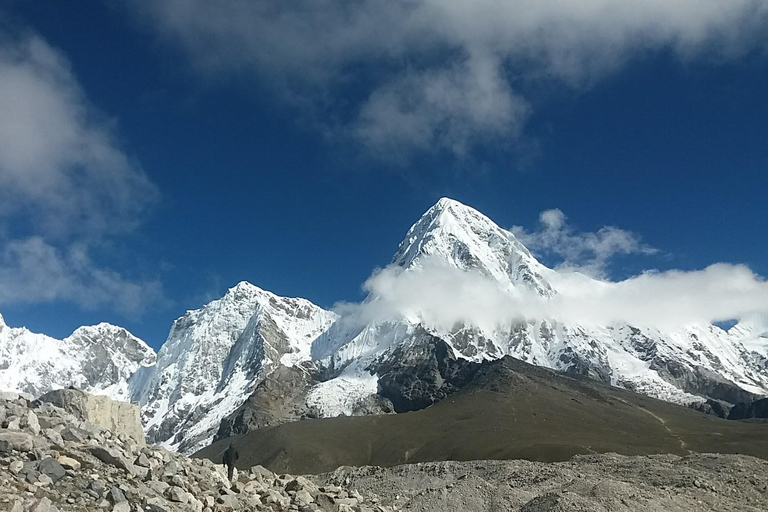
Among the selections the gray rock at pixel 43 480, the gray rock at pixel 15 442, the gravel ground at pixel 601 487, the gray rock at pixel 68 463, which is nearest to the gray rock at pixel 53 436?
the gray rock at pixel 15 442

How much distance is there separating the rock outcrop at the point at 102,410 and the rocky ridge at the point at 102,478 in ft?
49.7

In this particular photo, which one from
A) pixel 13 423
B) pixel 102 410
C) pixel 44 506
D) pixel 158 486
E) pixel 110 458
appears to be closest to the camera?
pixel 44 506

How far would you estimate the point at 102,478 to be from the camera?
22141 millimetres

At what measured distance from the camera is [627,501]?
42.8m

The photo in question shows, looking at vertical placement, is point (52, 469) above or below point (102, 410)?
below

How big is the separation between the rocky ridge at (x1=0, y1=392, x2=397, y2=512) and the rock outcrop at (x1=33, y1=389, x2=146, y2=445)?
15.2m

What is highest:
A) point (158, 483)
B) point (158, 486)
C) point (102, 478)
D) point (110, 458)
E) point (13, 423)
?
point (13, 423)

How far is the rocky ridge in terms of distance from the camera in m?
20.1

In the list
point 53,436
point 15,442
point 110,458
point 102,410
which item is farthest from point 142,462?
point 102,410

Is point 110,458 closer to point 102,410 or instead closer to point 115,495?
point 115,495

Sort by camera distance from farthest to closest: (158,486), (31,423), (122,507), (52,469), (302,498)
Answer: (302,498)
(31,423)
(158,486)
(52,469)
(122,507)

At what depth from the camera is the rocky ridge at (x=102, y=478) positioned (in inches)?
792

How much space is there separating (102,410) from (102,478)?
96.8 ft

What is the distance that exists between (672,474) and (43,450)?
62499 mm
